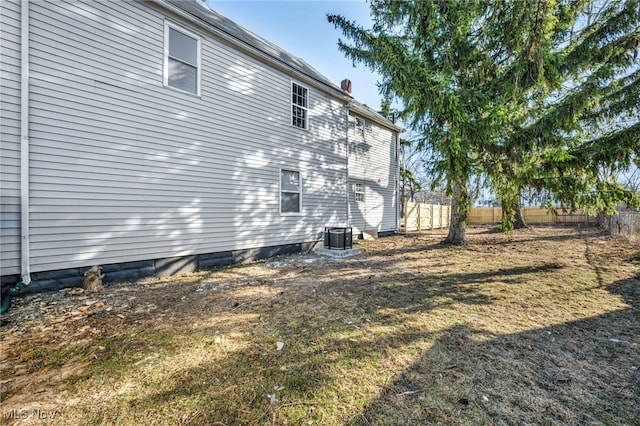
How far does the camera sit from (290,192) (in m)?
8.45

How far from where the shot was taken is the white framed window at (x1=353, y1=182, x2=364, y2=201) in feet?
38.6

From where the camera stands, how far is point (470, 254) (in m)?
8.30

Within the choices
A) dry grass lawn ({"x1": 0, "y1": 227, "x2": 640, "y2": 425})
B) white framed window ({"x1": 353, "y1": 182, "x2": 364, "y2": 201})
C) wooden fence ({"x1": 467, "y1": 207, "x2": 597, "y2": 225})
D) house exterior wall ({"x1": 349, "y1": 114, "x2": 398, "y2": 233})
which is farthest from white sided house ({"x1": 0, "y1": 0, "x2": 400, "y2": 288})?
wooden fence ({"x1": 467, "y1": 207, "x2": 597, "y2": 225})

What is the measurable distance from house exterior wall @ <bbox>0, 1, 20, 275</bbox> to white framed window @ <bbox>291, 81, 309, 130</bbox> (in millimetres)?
5996

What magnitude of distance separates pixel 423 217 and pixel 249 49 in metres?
13.4

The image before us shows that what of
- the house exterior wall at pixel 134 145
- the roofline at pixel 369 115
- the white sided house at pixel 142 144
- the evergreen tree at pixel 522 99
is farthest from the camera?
the roofline at pixel 369 115

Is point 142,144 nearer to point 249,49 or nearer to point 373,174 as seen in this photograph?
point 249,49

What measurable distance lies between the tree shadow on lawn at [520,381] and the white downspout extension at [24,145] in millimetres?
5529

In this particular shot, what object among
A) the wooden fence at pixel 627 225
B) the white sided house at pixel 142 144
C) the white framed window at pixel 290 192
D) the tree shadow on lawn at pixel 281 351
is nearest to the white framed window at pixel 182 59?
the white sided house at pixel 142 144

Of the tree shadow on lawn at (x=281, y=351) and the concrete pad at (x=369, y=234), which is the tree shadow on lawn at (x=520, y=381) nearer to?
the tree shadow on lawn at (x=281, y=351)

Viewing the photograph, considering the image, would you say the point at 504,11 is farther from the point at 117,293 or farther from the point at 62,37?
the point at 117,293

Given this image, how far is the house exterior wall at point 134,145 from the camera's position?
437cm

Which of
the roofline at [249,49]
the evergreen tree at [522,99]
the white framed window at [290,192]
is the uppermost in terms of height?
the roofline at [249,49]

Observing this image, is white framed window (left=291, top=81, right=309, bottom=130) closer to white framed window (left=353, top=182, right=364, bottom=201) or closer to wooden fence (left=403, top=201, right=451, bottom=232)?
white framed window (left=353, top=182, right=364, bottom=201)
